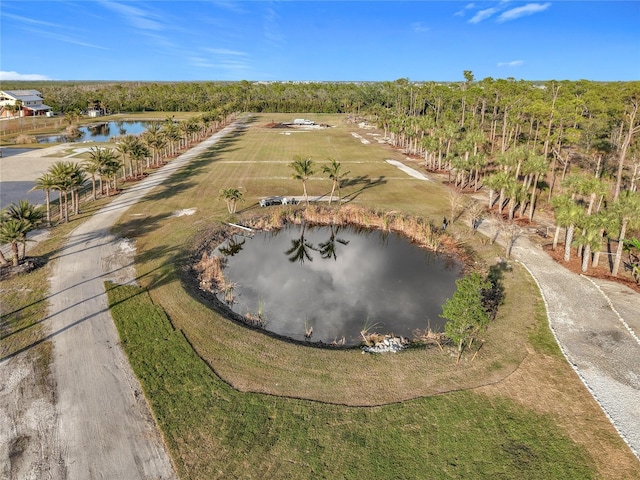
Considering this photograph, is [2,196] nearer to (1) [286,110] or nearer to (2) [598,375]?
(2) [598,375]

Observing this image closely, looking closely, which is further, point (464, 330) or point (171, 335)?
point (171, 335)

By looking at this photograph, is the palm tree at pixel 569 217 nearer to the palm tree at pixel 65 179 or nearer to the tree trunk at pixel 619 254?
the tree trunk at pixel 619 254

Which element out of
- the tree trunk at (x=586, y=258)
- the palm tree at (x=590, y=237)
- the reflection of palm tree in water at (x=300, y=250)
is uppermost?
the palm tree at (x=590, y=237)

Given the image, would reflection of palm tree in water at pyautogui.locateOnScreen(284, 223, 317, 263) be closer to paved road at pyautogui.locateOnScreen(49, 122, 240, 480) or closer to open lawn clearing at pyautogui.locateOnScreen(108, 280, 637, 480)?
paved road at pyautogui.locateOnScreen(49, 122, 240, 480)

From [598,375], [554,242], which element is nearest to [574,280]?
[554,242]

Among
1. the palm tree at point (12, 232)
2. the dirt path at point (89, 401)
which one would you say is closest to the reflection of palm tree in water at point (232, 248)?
the dirt path at point (89, 401)

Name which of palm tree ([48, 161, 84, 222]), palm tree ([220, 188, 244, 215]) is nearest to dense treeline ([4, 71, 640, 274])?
palm tree ([220, 188, 244, 215])
